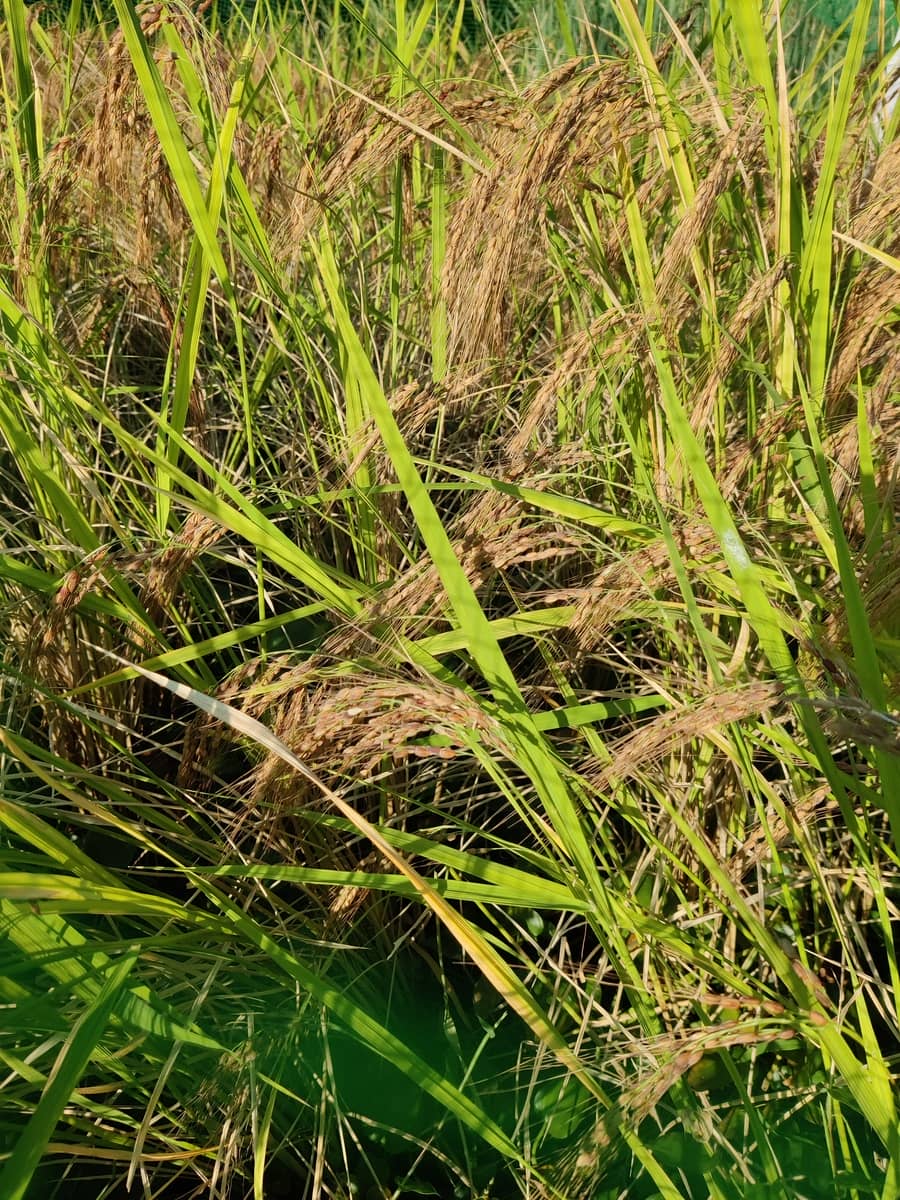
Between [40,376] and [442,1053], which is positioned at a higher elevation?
[40,376]

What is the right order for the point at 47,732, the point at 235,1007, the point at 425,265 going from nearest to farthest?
the point at 235,1007 → the point at 47,732 → the point at 425,265

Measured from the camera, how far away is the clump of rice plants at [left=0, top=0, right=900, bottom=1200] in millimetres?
779

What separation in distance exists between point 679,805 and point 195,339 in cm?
66

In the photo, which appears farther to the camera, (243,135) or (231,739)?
(243,135)

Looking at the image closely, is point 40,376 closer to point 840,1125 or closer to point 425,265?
point 425,265

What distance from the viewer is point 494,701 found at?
93cm

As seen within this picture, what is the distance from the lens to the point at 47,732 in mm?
1168

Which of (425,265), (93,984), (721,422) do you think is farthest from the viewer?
(425,265)

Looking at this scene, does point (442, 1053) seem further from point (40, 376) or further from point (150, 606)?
point (40, 376)

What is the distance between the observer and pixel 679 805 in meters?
0.98

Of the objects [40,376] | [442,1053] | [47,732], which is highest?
[40,376]

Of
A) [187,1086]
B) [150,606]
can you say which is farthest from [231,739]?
[187,1086]

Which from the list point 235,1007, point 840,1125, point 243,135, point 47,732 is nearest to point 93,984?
point 235,1007

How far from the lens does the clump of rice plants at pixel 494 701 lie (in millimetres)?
779
